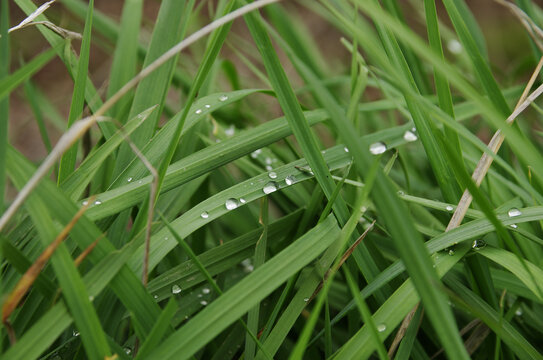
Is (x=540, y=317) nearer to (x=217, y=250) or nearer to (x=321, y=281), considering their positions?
(x=321, y=281)

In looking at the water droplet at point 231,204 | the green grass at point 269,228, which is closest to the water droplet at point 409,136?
the green grass at point 269,228

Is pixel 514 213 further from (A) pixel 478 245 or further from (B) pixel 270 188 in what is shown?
(B) pixel 270 188

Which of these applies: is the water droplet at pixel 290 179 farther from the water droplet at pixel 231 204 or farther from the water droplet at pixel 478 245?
the water droplet at pixel 478 245

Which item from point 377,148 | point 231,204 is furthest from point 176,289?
point 377,148

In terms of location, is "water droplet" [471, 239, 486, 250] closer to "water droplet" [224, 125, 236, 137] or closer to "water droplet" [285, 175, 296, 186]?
"water droplet" [285, 175, 296, 186]

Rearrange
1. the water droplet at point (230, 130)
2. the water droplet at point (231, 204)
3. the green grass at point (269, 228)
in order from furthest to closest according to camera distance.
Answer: the water droplet at point (230, 130), the water droplet at point (231, 204), the green grass at point (269, 228)

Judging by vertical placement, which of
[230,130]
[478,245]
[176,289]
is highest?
[230,130]

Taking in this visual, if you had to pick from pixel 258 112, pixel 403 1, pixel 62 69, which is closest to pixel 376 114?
pixel 258 112

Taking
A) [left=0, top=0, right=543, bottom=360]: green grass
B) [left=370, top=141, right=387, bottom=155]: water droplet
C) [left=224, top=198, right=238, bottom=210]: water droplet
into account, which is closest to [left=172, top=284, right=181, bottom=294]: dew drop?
[left=0, top=0, right=543, bottom=360]: green grass
